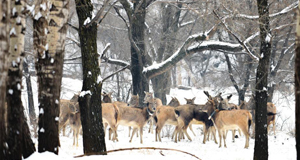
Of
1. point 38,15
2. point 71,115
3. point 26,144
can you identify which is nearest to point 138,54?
point 71,115

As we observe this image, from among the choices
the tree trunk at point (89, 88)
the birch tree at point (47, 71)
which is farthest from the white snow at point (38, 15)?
the tree trunk at point (89, 88)

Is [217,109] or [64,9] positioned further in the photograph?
[217,109]

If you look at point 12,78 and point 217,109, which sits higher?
point 12,78

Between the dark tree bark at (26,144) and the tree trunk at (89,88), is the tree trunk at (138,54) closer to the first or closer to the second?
the tree trunk at (89,88)

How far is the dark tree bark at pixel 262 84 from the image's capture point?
10.1 meters

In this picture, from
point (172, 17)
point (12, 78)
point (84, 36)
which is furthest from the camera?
point (172, 17)

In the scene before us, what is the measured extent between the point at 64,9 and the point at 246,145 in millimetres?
9749

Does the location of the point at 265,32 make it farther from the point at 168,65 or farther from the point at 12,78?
the point at 168,65

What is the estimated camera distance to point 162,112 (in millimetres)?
17047

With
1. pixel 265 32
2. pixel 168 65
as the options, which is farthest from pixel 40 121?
pixel 168 65

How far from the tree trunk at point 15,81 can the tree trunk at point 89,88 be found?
256 centimetres

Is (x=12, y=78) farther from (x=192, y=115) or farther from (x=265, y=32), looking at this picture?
(x=192, y=115)

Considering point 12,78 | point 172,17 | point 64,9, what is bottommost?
point 12,78

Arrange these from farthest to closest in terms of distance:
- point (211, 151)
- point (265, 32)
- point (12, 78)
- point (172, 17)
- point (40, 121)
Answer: point (172, 17) → point (211, 151) → point (265, 32) → point (40, 121) → point (12, 78)
